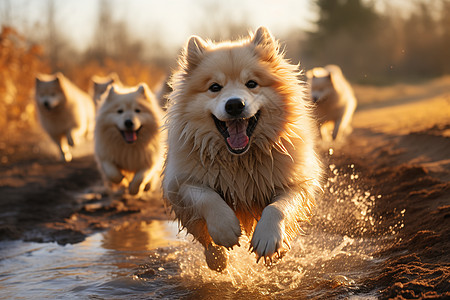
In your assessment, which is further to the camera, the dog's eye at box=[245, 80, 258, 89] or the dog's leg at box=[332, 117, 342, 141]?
the dog's leg at box=[332, 117, 342, 141]

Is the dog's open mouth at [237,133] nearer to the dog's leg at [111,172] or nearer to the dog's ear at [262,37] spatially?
the dog's ear at [262,37]

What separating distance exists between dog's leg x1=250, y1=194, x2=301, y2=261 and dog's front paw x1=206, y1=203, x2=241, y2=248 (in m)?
0.13

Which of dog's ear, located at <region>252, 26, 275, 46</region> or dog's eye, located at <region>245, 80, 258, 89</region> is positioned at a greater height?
dog's ear, located at <region>252, 26, 275, 46</region>

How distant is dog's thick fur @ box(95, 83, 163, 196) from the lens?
6938mm

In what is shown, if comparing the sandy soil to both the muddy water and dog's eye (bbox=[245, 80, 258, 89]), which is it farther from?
dog's eye (bbox=[245, 80, 258, 89])

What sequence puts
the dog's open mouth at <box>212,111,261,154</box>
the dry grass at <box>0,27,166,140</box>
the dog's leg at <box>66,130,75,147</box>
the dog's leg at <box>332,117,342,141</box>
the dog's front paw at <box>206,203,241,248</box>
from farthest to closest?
the dry grass at <box>0,27,166,140</box>
the dog's leg at <box>66,130,75,147</box>
the dog's leg at <box>332,117,342,141</box>
the dog's open mouth at <box>212,111,261,154</box>
the dog's front paw at <box>206,203,241,248</box>

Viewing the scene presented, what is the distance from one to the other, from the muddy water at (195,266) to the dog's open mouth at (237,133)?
35.5 inches

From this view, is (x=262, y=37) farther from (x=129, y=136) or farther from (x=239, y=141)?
(x=129, y=136)

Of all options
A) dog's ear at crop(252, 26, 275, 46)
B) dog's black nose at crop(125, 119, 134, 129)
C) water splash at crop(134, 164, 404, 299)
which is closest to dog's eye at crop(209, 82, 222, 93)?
dog's ear at crop(252, 26, 275, 46)

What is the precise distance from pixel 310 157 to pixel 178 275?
1.41 metres

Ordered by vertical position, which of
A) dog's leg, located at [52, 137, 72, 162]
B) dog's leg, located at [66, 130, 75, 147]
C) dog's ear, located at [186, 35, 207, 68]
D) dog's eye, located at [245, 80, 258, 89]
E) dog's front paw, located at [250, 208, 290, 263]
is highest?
dog's ear, located at [186, 35, 207, 68]

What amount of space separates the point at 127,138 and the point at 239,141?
3541 millimetres

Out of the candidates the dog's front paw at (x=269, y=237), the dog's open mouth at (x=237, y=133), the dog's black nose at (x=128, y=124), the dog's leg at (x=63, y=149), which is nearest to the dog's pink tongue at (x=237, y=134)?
the dog's open mouth at (x=237, y=133)

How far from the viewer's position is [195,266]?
4434 millimetres
